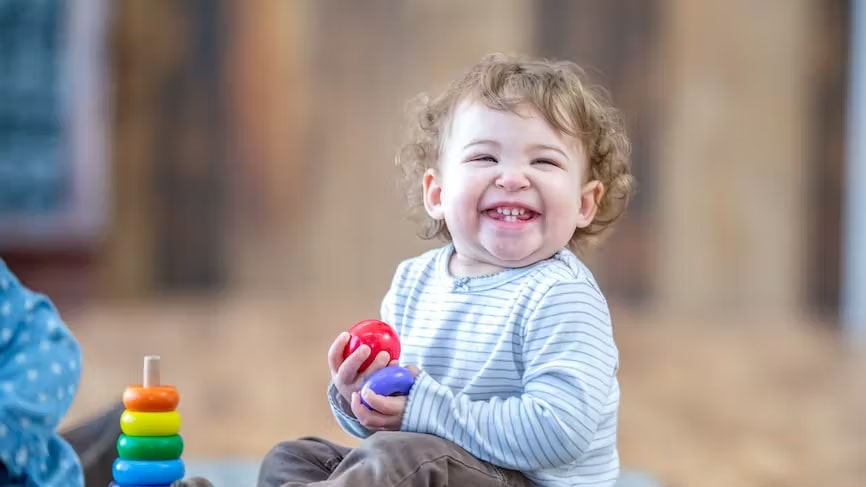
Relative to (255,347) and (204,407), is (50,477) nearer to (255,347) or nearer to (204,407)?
(204,407)

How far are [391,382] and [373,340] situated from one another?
0.04m

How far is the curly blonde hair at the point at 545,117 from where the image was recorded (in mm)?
1220

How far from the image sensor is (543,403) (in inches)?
43.8

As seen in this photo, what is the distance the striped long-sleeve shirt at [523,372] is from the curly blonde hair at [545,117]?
0.41 ft

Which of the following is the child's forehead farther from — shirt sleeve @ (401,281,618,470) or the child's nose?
shirt sleeve @ (401,281,618,470)

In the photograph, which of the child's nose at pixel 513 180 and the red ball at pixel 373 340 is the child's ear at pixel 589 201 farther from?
the red ball at pixel 373 340

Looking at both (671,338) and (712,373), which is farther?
(671,338)

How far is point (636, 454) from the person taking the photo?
259 cm

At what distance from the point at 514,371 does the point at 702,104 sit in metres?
3.50

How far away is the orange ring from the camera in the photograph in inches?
46.6

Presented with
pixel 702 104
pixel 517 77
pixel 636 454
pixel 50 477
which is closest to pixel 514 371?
pixel 517 77

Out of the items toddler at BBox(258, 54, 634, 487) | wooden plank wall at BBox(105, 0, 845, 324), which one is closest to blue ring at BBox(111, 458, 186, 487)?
toddler at BBox(258, 54, 634, 487)

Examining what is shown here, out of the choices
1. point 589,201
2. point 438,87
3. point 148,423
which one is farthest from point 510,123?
point 438,87

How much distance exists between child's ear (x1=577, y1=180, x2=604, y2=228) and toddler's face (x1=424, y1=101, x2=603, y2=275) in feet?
0.10
